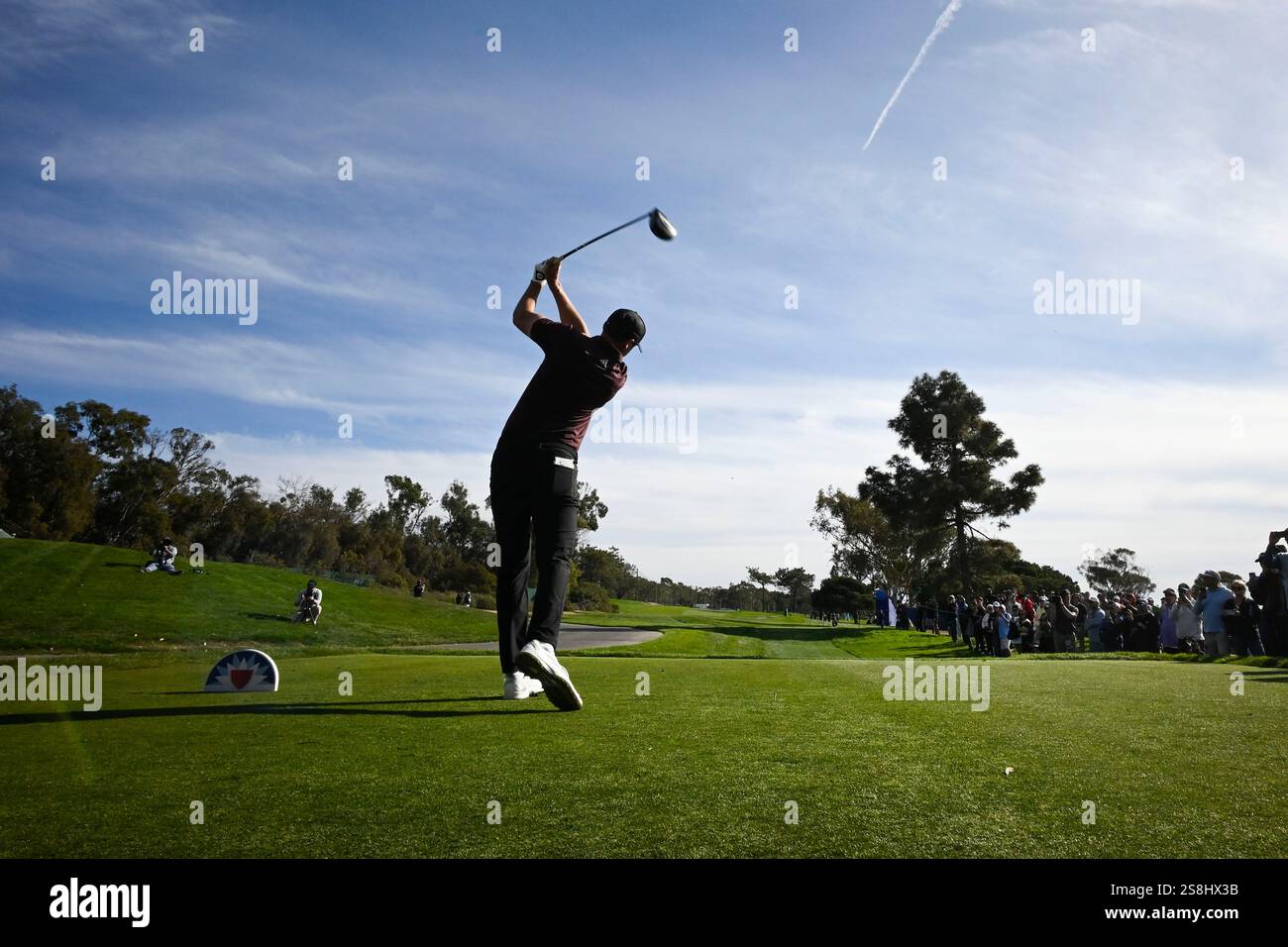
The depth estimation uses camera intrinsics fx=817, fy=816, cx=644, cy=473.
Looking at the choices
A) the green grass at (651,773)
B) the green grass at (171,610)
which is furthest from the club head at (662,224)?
the green grass at (171,610)

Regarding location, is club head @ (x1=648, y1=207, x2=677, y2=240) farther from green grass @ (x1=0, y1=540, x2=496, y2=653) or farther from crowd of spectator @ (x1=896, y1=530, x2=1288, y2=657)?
green grass @ (x1=0, y1=540, x2=496, y2=653)

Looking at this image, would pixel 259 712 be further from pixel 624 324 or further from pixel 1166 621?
pixel 1166 621

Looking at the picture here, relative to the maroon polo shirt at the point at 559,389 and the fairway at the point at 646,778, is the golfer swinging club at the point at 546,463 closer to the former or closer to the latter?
the maroon polo shirt at the point at 559,389

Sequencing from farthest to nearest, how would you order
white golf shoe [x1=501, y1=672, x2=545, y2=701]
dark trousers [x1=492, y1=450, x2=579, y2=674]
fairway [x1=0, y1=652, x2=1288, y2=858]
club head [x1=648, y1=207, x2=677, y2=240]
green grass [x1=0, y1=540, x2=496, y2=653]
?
green grass [x1=0, y1=540, x2=496, y2=653], club head [x1=648, y1=207, x2=677, y2=240], white golf shoe [x1=501, y1=672, x2=545, y2=701], dark trousers [x1=492, y1=450, x2=579, y2=674], fairway [x1=0, y1=652, x2=1288, y2=858]

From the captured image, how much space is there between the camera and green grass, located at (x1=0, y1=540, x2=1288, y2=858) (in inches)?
103

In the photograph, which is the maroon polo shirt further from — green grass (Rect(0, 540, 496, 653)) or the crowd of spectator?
green grass (Rect(0, 540, 496, 653))

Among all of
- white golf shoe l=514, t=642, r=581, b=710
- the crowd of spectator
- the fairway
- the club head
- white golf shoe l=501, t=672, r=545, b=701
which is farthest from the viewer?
the crowd of spectator

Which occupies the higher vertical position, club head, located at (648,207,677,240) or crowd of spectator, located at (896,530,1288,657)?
club head, located at (648,207,677,240)

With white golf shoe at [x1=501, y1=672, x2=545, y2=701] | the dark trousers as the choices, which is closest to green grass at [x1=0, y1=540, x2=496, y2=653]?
white golf shoe at [x1=501, y1=672, x2=545, y2=701]

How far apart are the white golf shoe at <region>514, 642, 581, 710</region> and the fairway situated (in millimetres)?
195

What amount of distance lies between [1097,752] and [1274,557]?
16.1 meters

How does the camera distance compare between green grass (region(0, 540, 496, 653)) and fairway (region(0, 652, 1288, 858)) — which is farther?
green grass (region(0, 540, 496, 653))

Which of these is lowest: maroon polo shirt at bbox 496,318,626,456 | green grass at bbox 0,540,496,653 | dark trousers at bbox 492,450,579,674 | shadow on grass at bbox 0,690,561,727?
green grass at bbox 0,540,496,653
